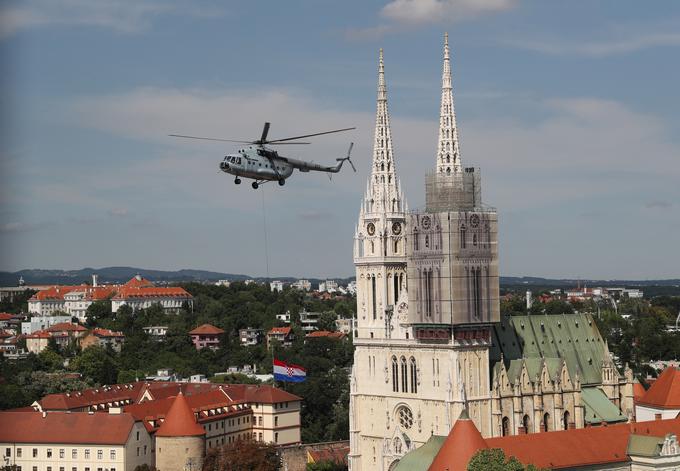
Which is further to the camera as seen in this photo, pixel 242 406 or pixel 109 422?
pixel 242 406

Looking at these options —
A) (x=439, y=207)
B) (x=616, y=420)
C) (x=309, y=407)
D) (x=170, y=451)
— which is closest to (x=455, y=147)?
(x=439, y=207)

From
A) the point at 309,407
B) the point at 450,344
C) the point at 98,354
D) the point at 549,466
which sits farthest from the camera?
the point at 98,354

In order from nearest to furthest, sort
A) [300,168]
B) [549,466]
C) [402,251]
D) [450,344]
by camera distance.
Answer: [300,168]
[549,466]
[450,344]
[402,251]

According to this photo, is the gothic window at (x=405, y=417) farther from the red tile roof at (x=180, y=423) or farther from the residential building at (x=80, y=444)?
the residential building at (x=80, y=444)

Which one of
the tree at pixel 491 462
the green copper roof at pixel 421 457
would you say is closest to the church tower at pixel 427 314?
the green copper roof at pixel 421 457

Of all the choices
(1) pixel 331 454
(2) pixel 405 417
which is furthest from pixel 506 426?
(1) pixel 331 454

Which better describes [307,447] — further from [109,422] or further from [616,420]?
[616,420]

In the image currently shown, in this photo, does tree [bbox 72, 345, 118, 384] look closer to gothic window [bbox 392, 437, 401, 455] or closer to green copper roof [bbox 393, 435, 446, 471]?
gothic window [bbox 392, 437, 401, 455]
